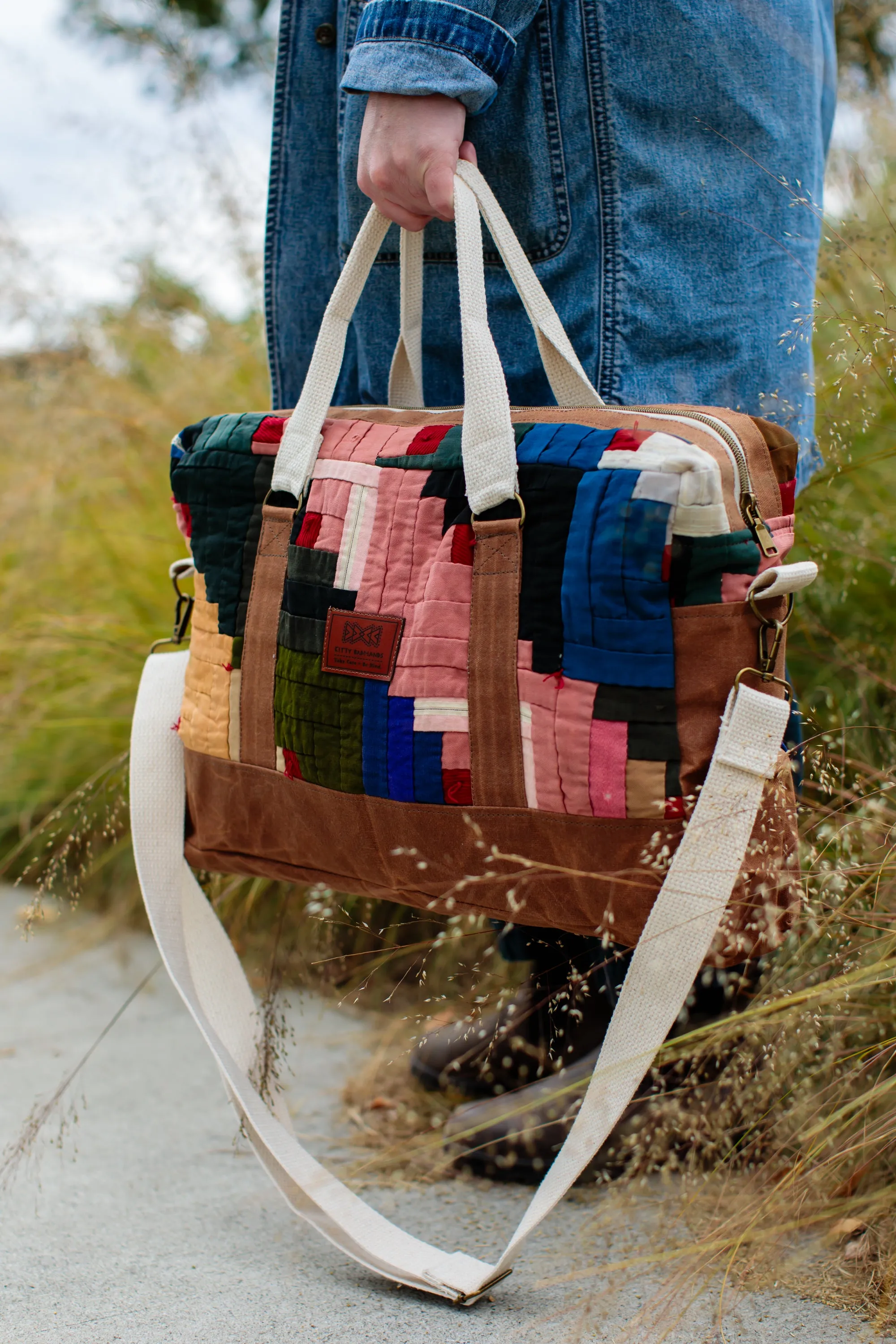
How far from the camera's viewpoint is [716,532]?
87 cm

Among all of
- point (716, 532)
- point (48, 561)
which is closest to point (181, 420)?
point (48, 561)

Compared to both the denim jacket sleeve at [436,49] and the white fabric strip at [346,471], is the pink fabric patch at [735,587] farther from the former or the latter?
the denim jacket sleeve at [436,49]

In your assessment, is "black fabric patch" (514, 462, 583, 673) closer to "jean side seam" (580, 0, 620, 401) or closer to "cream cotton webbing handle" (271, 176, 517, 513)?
"cream cotton webbing handle" (271, 176, 517, 513)

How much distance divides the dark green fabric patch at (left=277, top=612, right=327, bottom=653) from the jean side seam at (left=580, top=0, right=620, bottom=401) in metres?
0.42

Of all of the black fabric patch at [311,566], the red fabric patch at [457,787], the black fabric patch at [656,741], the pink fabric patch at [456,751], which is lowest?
the red fabric patch at [457,787]

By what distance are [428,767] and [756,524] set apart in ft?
1.27

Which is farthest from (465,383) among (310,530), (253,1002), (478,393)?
(253,1002)

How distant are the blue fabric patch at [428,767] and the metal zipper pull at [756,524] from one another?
35 centimetres

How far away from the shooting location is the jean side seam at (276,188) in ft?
4.11

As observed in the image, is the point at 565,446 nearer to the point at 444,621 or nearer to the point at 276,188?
the point at 444,621

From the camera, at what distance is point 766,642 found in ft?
2.91

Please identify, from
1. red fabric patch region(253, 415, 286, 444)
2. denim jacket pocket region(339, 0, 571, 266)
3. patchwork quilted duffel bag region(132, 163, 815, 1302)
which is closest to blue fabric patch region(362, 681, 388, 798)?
patchwork quilted duffel bag region(132, 163, 815, 1302)

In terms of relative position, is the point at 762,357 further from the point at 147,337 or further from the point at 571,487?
the point at 147,337

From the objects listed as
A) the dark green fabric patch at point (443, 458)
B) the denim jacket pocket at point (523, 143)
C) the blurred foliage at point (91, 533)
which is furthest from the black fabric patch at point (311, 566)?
the blurred foliage at point (91, 533)
